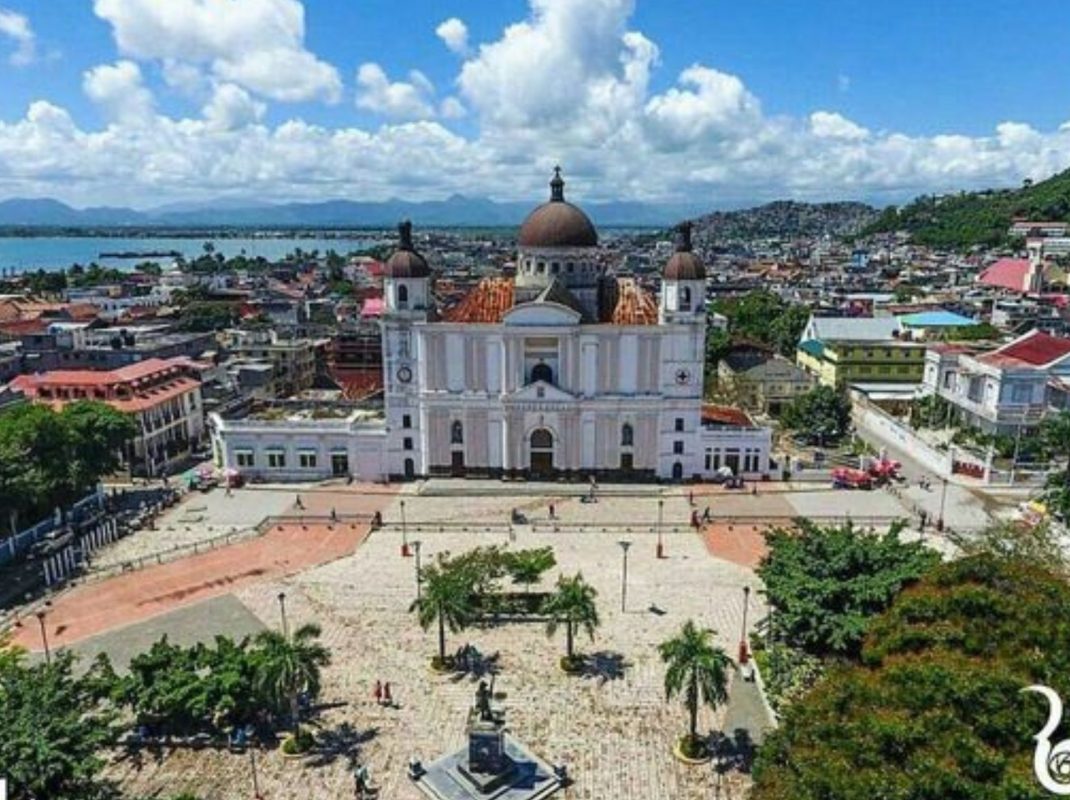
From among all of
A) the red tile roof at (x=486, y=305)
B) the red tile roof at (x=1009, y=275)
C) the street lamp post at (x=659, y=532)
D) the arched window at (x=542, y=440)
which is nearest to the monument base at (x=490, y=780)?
the street lamp post at (x=659, y=532)

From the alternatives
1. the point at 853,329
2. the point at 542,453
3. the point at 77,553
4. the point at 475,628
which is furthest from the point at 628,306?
the point at 77,553

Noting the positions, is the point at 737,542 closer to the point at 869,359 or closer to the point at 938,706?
the point at 938,706

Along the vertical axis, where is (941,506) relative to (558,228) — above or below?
below

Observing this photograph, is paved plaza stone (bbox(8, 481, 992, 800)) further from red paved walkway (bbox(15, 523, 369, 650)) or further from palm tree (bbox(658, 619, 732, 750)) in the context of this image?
palm tree (bbox(658, 619, 732, 750))

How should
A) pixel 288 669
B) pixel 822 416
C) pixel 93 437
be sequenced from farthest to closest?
pixel 822 416, pixel 93 437, pixel 288 669

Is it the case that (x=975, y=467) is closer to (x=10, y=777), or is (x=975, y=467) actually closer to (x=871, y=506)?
(x=871, y=506)

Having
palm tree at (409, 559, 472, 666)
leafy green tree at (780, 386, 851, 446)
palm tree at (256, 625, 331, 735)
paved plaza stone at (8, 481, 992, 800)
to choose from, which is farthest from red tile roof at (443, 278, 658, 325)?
palm tree at (256, 625, 331, 735)
